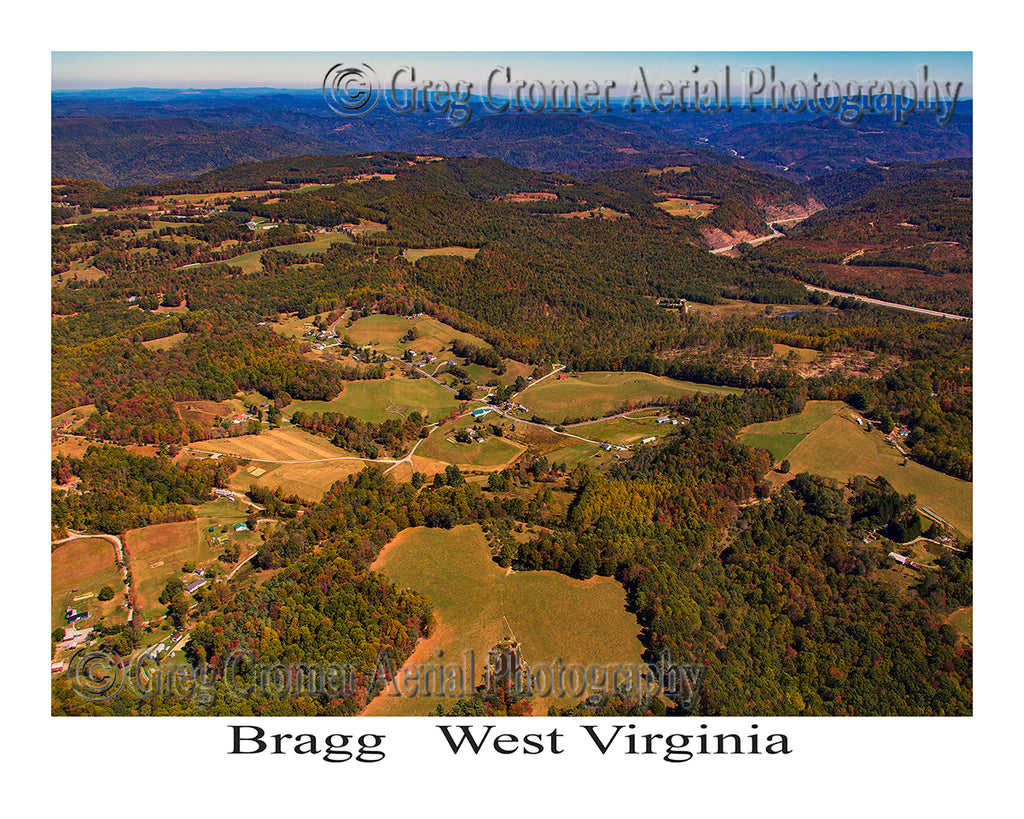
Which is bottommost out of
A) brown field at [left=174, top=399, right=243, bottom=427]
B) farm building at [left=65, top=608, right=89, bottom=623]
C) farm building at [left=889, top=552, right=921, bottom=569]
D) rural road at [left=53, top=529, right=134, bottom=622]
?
farm building at [left=65, top=608, right=89, bottom=623]

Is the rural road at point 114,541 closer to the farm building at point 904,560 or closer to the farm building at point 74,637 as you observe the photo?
the farm building at point 74,637

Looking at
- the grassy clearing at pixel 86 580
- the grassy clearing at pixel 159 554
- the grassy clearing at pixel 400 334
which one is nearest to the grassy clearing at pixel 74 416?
the grassy clearing at pixel 159 554

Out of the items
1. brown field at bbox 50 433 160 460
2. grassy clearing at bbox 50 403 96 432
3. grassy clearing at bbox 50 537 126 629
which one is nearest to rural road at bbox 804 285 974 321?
brown field at bbox 50 433 160 460

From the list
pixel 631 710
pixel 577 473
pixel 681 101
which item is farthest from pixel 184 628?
pixel 681 101

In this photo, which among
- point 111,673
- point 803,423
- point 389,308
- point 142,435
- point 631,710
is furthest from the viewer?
point 389,308

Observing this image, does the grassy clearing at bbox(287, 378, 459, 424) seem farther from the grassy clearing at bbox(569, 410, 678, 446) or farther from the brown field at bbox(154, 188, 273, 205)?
the brown field at bbox(154, 188, 273, 205)

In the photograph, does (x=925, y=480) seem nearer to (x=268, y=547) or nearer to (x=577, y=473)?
(x=577, y=473)
